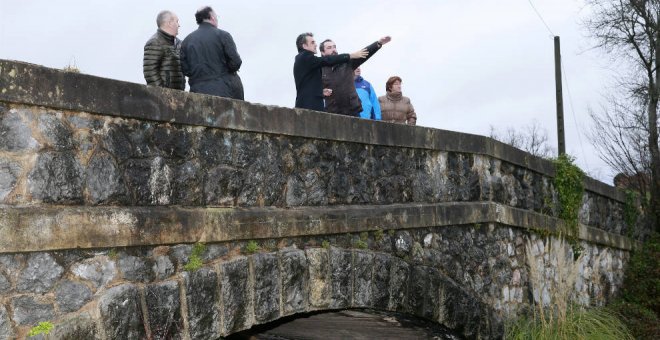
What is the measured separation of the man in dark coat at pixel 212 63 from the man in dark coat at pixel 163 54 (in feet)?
0.50

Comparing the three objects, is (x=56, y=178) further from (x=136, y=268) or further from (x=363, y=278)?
(x=363, y=278)

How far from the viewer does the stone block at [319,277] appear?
611 cm

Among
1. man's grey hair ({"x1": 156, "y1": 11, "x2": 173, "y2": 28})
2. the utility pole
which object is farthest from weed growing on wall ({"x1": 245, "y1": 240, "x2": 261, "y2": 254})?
the utility pole

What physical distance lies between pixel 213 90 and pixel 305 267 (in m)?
1.58

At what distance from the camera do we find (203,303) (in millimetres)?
5230

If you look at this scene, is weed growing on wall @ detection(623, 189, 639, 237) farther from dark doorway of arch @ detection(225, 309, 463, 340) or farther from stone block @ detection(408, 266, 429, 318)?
stone block @ detection(408, 266, 429, 318)

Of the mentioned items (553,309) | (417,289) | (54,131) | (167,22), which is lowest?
(553,309)

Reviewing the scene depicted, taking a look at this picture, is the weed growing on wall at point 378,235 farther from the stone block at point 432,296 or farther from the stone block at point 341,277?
the stone block at point 432,296

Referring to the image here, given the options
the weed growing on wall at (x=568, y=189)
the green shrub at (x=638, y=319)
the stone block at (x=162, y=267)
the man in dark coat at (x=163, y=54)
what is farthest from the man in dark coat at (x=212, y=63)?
the green shrub at (x=638, y=319)

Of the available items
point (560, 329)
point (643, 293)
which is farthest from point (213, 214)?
point (643, 293)

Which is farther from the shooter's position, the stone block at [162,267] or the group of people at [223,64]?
the group of people at [223,64]

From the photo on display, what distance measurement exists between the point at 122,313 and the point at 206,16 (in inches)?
120

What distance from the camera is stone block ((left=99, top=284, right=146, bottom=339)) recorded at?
4.69 meters

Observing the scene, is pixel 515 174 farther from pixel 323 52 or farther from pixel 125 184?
pixel 125 184
